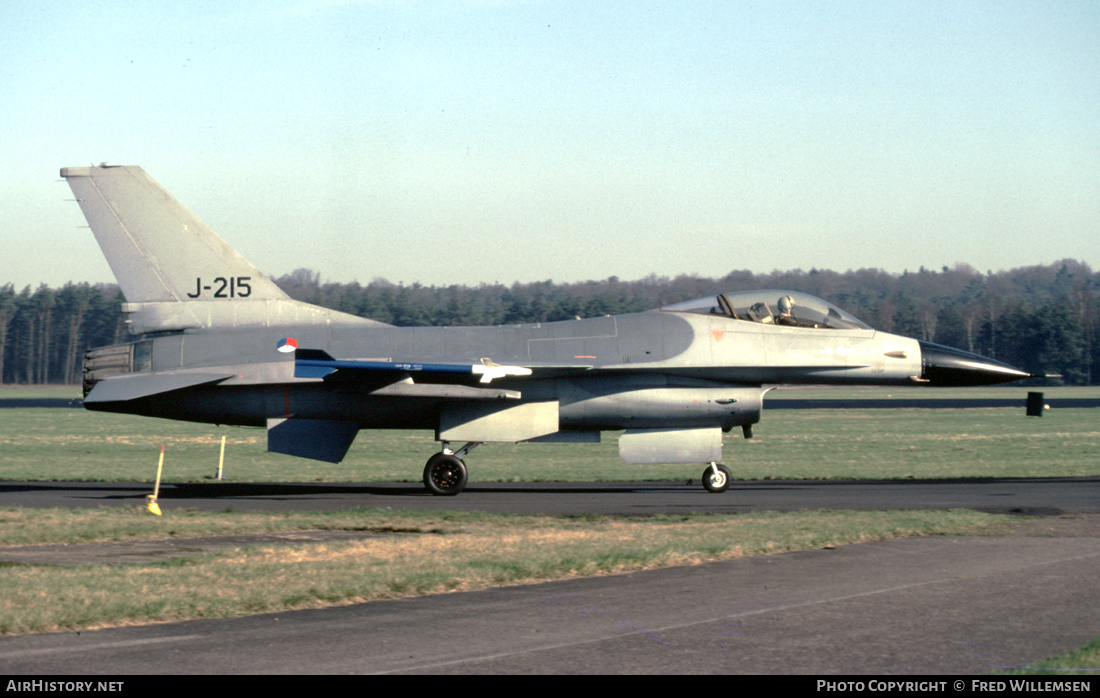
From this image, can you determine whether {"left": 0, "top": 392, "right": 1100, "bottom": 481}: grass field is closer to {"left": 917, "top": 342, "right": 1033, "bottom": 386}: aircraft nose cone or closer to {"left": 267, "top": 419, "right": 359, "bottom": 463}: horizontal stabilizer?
{"left": 917, "top": 342, "right": 1033, "bottom": 386}: aircraft nose cone

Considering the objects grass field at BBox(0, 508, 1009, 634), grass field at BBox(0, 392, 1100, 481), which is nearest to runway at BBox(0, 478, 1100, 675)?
grass field at BBox(0, 508, 1009, 634)

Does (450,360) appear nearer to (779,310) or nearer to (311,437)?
(311,437)

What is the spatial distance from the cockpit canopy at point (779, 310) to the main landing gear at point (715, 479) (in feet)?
9.26

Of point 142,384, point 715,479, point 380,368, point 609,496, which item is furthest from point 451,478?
point 142,384

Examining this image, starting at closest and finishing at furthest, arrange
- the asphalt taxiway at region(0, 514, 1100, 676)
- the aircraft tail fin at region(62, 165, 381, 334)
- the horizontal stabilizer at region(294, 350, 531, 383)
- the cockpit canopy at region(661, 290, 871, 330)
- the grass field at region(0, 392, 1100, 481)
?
the asphalt taxiway at region(0, 514, 1100, 676) → the horizontal stabilizer at region(294, 350, 531, 383) → the aircraft tail fin at region(62, 165, 381, 334) → the cockpit canopy at region(661, 290, 871, 330) → the grass field at region(0, 392, 1100, 481)

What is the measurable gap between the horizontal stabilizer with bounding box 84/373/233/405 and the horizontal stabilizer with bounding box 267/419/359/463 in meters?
1.34

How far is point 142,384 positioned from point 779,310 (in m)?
11.5

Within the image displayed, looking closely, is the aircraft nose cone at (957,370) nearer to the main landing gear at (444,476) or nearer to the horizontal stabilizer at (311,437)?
the main landing gear at (444,476)

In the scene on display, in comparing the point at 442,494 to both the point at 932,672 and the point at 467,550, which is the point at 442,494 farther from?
the point at 932,672

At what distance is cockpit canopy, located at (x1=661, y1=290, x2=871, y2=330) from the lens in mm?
19906

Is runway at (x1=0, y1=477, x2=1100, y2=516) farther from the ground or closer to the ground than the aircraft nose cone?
closer to the ground

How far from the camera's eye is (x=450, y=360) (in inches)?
758

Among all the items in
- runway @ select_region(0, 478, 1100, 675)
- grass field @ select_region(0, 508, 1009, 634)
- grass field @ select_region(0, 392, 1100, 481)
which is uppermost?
runway @ select_region(0, 478, 1100, 675)

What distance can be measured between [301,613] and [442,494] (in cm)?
1032
